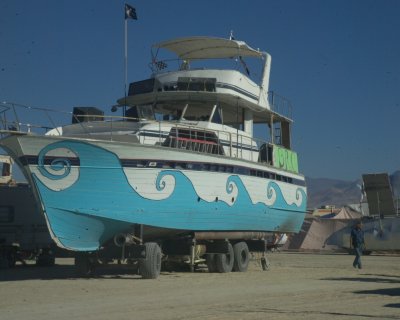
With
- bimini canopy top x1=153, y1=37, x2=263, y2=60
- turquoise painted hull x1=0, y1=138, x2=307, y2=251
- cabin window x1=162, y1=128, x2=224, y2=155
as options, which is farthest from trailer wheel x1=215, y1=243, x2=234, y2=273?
bimini canopy top x1=153, y1=37, x2=263, y2=60

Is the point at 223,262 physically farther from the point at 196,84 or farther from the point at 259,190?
the point at 196,84

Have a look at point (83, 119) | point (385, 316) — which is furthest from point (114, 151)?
point (385, 316)

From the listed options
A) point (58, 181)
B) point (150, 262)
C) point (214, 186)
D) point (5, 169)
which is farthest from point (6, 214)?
point (214, 186)

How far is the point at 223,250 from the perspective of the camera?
20.2 meters

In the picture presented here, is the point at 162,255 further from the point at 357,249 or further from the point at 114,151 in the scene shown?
the point at 357,249

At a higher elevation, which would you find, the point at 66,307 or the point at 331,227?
the point at 331,227

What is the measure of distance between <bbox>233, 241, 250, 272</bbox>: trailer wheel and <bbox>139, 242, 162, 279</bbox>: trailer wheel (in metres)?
4.35

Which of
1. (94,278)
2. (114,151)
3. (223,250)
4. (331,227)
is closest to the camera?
(114,151)

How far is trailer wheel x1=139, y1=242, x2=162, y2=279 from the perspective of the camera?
1692 centimetres

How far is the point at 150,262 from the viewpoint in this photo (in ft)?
55.7

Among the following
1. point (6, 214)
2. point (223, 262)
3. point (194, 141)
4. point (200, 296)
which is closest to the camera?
point (200, 296)

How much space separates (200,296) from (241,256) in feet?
26.1

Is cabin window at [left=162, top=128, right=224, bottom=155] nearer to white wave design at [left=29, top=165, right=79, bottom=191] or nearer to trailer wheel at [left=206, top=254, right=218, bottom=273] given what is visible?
white wave design at [left=29, top=165, right=79, bottom=191]

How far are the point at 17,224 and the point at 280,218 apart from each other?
880 centimetres
